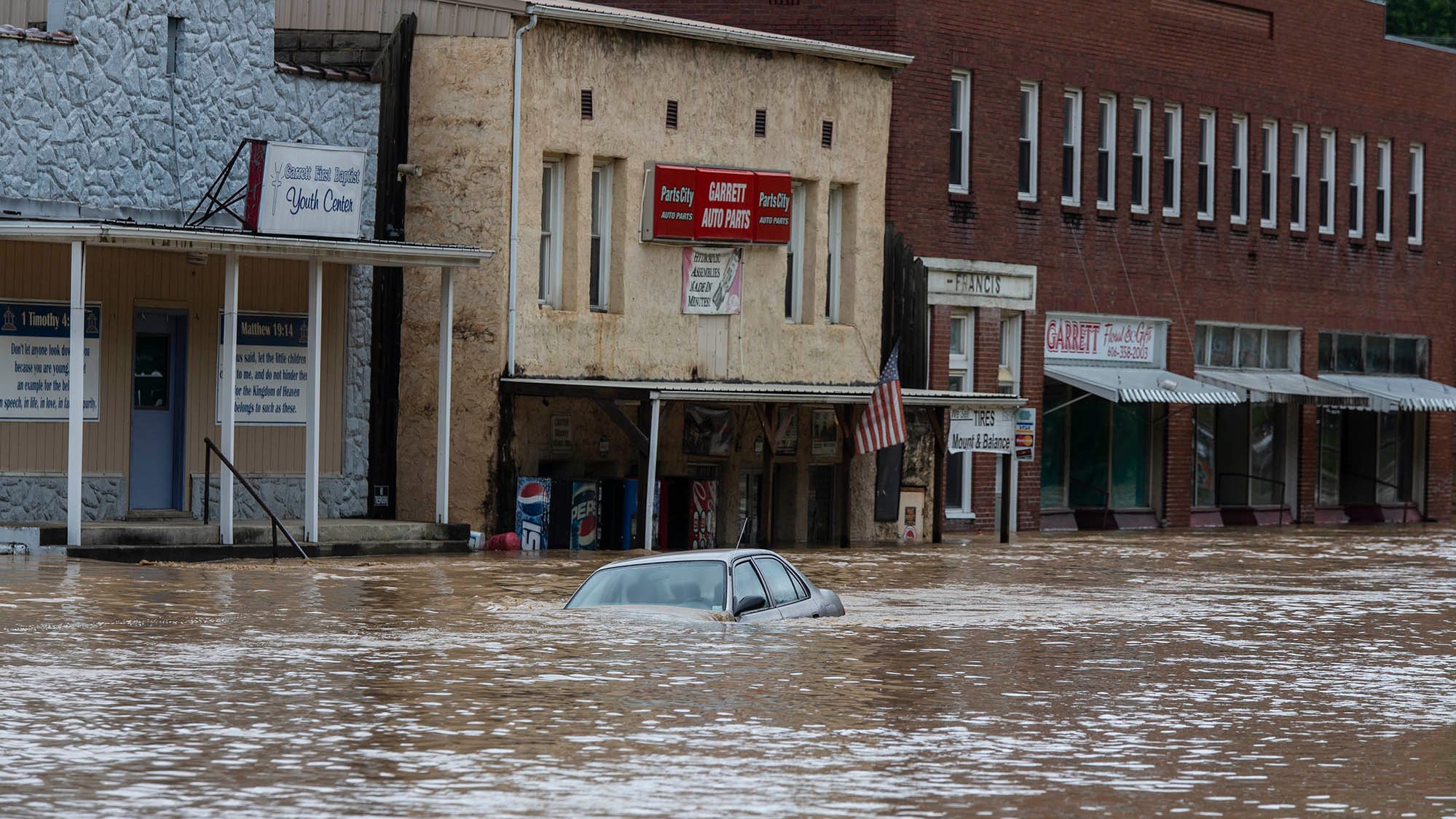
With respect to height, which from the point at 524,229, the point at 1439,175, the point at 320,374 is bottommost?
the point at 320,374

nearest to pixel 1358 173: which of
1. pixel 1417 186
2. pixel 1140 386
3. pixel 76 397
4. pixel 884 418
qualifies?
pixel 1417 186

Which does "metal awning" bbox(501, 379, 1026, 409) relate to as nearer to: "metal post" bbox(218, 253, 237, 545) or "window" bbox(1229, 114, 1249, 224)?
"metal post" bbox(218, 253, 237, 545)

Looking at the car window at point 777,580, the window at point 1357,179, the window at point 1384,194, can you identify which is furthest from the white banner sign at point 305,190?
the window at point 1384,194

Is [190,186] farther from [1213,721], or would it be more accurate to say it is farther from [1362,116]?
[1362,116]

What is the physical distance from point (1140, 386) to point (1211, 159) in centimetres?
579

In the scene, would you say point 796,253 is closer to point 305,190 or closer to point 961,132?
point 961,132

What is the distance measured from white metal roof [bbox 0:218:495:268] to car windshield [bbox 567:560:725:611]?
28.5 feet

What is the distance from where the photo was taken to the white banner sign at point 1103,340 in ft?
136

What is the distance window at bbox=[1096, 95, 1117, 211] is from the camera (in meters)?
42.3

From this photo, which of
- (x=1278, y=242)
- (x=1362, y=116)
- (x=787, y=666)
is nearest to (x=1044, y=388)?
(x=1278, y=242)

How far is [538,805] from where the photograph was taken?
1045 cm

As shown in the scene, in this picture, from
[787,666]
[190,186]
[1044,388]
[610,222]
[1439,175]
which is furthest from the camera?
[1439,175]

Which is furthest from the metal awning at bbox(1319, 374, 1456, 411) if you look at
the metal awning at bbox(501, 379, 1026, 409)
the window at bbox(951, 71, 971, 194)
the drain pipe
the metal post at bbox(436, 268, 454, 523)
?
the metal post at bbox(436, 268, 454, 523)

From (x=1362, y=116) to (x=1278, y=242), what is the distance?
419 centimetres
